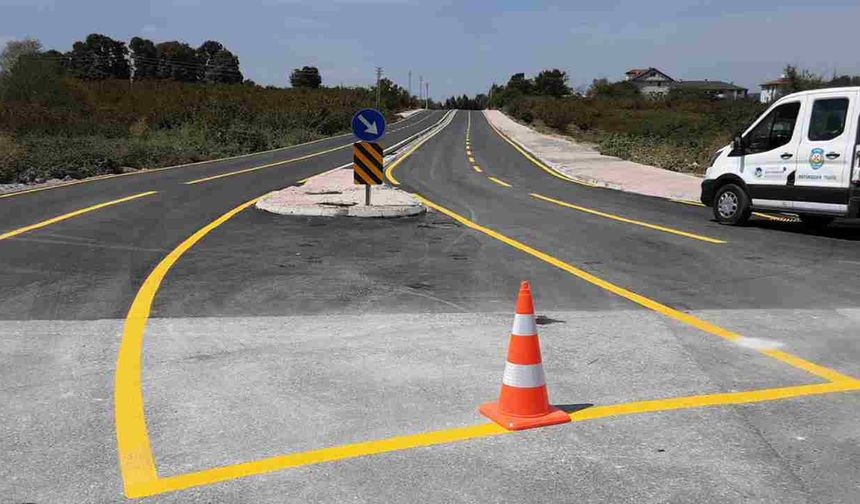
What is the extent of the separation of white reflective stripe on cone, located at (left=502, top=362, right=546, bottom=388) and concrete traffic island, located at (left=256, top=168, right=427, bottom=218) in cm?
893

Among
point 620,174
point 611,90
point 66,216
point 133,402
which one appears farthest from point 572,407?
point 611,90

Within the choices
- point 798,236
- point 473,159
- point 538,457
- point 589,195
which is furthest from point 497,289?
point 473,159

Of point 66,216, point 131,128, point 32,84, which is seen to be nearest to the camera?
point 66,216

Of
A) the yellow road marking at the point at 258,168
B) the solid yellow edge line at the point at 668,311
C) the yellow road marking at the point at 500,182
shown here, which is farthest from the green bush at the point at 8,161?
the yellow road marking at the point at 500,182

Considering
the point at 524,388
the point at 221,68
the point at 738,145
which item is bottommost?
the point at 524,388

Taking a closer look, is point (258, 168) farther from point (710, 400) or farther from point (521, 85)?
point (521, 85)

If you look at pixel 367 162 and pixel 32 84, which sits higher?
pixel 32 84

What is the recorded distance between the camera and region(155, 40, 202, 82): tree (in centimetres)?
15625

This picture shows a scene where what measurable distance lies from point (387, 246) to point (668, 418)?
20.7ft

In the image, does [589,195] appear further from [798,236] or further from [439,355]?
[439,355]

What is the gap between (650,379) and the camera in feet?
15.8

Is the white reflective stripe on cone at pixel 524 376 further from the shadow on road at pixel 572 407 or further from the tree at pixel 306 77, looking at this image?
the tree at pixel 306 77

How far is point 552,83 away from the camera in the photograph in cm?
13788

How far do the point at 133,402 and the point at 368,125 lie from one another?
9.13 metres
